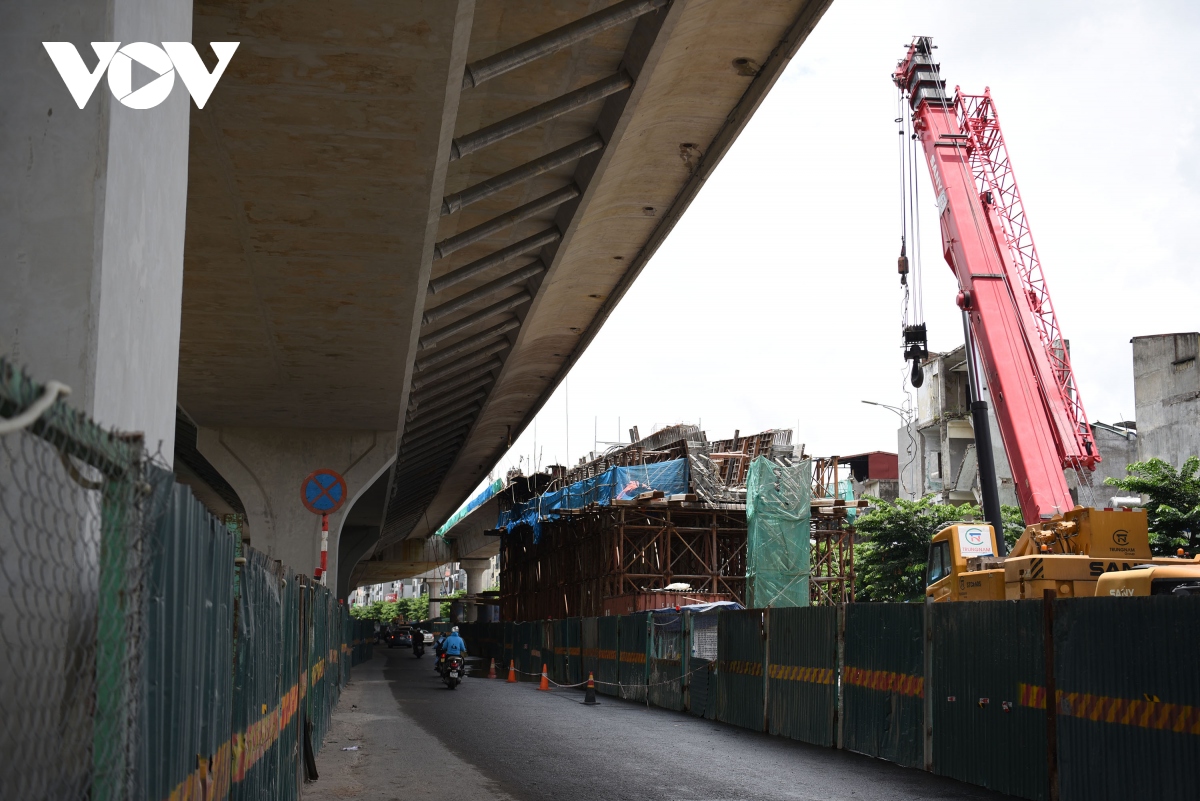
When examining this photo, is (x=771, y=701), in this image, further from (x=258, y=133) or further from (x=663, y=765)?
(x=258, y=133)

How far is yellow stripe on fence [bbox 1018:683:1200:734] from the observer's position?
361 inches

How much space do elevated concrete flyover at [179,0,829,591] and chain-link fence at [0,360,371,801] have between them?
5979 millimetres

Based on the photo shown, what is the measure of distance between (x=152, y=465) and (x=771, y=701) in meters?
15.4

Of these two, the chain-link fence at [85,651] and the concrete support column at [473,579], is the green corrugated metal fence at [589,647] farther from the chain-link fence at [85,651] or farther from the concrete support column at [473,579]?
the concrete support column at [473,579]

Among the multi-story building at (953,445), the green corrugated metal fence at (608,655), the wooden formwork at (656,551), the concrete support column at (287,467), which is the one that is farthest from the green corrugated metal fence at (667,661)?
the multi-story building at (953,445)

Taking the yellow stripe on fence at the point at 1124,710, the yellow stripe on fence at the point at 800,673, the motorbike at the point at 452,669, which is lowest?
the motorbike at the point at 452,669

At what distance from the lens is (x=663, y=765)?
1395 cm

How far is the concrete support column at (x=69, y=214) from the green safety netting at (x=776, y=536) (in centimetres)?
3255

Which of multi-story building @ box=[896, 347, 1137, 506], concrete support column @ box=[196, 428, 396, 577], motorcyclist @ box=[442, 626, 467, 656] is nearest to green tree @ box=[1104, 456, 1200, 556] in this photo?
motorcyclist @ box=[442, 626, 467, 656]

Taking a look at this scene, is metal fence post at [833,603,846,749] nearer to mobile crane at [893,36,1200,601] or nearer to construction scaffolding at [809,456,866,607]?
mobile crane at [893,36,1200,601]

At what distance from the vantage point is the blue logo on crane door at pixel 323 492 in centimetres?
1736

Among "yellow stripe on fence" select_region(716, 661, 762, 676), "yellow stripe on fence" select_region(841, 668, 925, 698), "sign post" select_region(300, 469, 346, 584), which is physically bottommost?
"yellow stripe on fence" select_region(716, 661, 762, 676)

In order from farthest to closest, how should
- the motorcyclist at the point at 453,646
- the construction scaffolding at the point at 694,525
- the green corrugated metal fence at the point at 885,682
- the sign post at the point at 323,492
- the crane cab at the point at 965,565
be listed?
the construction scaffolding at the point at 694,525 → the motorcyclist at the point at 453,646 → the crane cab at the point at 965,565 → the sign post at the point at 323,492 → the green corrugated metal fence at the point at 885,682

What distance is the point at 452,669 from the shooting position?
29.9 meters
